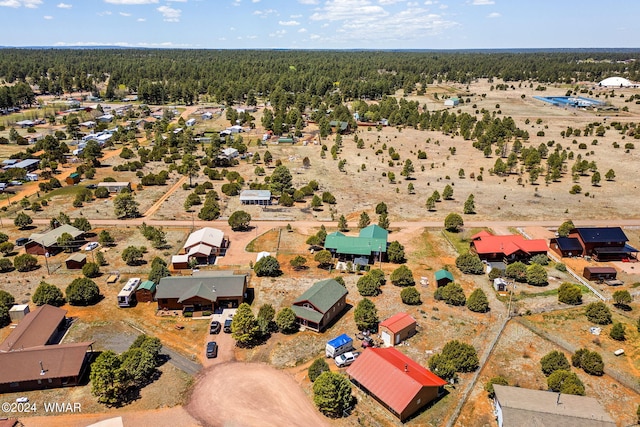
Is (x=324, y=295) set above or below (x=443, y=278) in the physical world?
above

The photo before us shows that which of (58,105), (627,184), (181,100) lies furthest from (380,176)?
(58,105)

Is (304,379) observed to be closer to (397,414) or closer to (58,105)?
(397,414)

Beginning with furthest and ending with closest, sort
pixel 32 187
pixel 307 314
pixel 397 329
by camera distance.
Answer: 1. pixel 32 187
2. pixel 307 314
3. pixel 397 329

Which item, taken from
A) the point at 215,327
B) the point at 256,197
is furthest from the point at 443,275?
the point at 256,197

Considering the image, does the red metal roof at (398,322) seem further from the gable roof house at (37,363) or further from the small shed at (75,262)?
the small shed at (75,262)

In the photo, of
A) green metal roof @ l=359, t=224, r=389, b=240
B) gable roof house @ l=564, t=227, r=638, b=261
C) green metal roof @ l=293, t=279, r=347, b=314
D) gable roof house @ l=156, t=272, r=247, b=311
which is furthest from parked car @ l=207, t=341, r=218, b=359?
gable roof house @ l=564, t=227, r=638, b=261

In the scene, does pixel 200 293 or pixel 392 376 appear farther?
pixel 200 293

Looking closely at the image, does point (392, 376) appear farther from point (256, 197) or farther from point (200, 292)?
point (256, 197)

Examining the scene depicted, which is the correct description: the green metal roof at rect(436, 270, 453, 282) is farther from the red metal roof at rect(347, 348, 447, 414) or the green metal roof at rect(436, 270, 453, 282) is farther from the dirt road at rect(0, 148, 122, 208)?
the dirt road at rect(0, 148, 122, 208)
